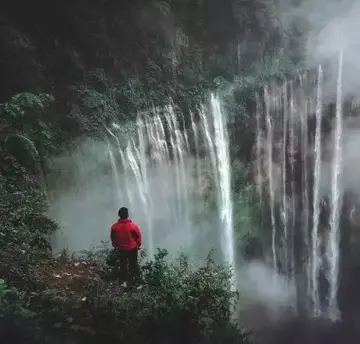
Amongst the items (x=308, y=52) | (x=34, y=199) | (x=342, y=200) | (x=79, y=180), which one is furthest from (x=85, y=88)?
(x=342, y=200)

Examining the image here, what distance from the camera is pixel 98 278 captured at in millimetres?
6121

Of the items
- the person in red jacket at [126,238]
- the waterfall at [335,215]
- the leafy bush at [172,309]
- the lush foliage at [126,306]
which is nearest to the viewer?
the lush foliage at [126,306]

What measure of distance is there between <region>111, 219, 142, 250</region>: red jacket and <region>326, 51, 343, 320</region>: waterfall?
15557mm

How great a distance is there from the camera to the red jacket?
19.0ft

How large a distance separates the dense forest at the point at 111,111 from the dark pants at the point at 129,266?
148 millimetres

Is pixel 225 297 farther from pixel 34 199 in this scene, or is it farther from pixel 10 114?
pixel 10 114

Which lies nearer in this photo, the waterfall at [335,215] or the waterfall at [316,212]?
the waterfall at [316,212]

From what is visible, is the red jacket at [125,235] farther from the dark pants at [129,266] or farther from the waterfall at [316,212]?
the waterfall at [316,212]

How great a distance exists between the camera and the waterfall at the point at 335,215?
65.6 feet

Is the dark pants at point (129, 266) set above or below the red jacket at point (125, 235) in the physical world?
below

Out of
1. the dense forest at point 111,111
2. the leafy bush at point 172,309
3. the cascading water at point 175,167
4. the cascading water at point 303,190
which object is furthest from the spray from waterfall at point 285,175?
the leafy bush at point 172,309

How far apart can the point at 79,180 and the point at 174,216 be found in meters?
4.39

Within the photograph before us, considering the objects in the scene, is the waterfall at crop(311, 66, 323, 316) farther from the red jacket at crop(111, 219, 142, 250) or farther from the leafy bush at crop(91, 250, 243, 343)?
the red jacket at crop(111, 219, 142, 250)

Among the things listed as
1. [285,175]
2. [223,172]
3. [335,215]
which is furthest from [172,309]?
[335,215]
